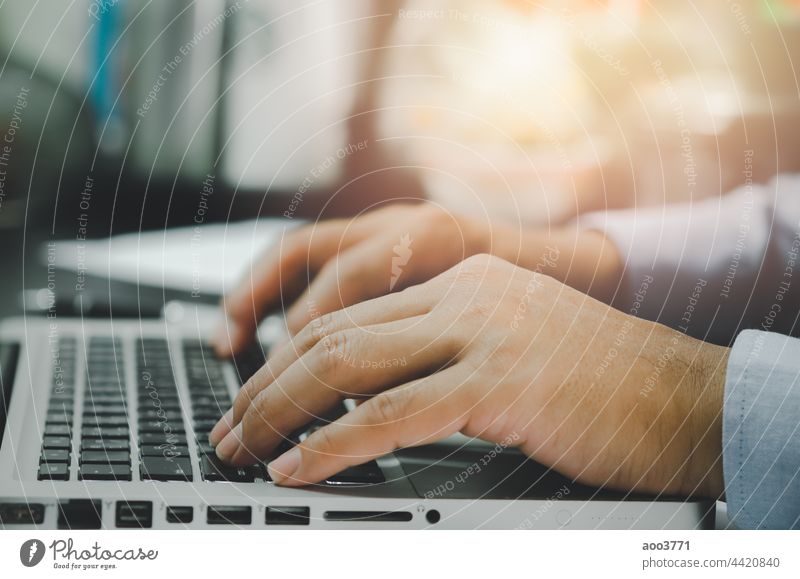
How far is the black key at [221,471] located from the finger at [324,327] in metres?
0.02

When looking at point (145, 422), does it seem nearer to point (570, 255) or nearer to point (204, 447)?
point (204, 447)

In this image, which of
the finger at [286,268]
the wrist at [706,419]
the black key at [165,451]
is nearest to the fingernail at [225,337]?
the finger at [286,268]

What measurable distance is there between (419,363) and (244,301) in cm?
12

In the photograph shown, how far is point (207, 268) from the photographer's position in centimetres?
48

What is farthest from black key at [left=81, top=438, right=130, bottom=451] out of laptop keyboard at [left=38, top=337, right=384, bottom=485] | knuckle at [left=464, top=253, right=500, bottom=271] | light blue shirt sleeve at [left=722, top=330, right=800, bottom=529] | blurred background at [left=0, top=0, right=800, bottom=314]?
light blue shirt sleeve at [left=722, top=330, right=800, bottom=529]

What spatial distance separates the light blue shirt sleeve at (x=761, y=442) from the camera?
1.46 ft

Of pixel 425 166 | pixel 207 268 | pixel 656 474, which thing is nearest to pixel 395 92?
pixel 425 166

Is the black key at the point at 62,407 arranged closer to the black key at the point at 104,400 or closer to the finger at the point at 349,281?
the black key at the point at 104,400

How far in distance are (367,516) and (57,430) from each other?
158 millimetres

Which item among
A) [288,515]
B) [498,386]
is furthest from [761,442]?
[288,515]

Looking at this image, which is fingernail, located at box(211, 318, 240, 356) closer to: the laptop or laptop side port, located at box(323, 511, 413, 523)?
the laptop

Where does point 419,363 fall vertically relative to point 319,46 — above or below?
below
